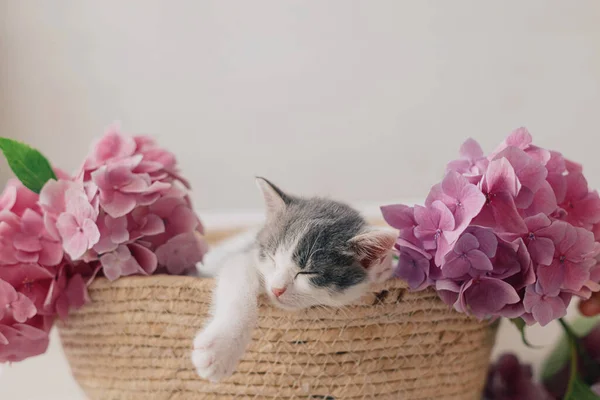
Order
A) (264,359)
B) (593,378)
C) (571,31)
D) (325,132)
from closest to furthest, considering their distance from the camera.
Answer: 1. (264,359)
2. (593,378)
3. (571,31)
4. (325,132)

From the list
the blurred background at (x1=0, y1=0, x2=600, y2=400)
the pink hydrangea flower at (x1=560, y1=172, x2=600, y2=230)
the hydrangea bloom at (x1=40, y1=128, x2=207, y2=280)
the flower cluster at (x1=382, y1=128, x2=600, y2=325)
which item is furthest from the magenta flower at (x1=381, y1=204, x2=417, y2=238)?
the blurred background at (x1=0, y1=0, x2=600, y2=400)

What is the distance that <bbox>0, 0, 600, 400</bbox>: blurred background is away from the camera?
4.91ft

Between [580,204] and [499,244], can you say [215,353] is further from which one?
[580,204]

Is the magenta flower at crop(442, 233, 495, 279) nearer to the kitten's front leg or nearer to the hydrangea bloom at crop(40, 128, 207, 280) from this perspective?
the kitten's front leg

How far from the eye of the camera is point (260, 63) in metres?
1.55

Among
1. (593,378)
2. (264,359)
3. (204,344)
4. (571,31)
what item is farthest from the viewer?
(571,31)

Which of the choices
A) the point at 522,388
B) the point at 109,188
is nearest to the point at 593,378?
the point at 522,388

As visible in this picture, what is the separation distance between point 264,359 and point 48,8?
1171 millimetres

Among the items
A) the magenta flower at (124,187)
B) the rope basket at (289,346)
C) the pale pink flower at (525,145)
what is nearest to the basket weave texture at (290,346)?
the rope basket at (289,346)

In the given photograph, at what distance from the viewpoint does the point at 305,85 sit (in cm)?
157

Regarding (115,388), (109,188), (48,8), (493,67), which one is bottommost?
(115,388)

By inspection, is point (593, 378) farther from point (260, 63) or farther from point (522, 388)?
point (260, 63)

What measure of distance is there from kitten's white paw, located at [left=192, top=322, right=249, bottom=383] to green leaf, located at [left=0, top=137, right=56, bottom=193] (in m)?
0.39

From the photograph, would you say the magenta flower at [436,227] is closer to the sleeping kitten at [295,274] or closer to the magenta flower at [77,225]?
the sleeping kitten at [295,274]
